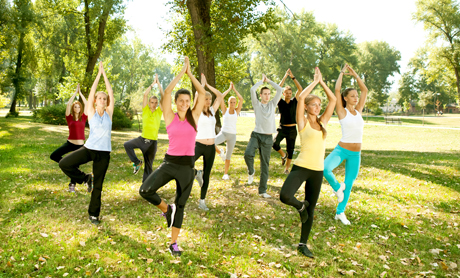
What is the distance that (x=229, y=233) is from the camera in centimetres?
607

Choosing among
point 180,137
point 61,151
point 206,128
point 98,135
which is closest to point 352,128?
point 206,128

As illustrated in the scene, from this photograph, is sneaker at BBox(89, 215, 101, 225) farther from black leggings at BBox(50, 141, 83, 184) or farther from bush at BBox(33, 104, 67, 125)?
bush at BBox(33, 104, 67, 125)

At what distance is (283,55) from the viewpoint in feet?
173

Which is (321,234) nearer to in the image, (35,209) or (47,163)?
(35,209)

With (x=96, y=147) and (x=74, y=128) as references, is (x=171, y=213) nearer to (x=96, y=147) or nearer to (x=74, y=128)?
(x=96, y=147)

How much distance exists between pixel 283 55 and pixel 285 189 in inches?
2003

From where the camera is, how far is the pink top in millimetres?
4793

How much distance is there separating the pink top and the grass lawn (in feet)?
5.63

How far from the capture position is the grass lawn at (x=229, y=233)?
15.6ft

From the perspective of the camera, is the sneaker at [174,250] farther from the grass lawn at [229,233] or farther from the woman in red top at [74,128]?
the woman in red top at [74,128]

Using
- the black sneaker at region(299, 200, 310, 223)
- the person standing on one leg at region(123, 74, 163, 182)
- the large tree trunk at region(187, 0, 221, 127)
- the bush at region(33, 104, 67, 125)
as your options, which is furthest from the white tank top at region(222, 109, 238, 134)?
the bush at region(33, 104, 67, 125)

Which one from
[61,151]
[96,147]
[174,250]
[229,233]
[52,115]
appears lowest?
[229,233]

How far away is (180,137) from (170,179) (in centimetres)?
66

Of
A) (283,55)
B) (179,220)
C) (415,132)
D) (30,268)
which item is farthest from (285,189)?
(283,55)
